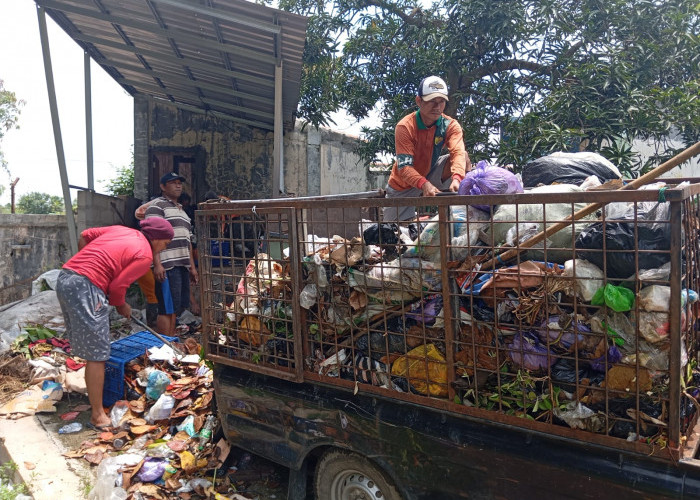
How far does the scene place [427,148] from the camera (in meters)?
3.90

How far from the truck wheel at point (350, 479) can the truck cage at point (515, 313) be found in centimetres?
38

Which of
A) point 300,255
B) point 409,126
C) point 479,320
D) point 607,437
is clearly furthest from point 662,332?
point 409,126

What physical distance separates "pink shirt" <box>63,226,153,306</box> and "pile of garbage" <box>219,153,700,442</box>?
1.63 m

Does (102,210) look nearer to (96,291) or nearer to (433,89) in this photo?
(96,291)

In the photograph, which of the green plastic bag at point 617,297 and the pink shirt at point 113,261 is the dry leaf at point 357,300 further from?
the pink shirt at point 113,261

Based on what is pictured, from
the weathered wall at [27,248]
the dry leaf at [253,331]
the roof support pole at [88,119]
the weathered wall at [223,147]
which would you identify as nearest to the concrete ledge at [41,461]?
the dry leaf at [253,331]

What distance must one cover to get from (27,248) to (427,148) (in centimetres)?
687

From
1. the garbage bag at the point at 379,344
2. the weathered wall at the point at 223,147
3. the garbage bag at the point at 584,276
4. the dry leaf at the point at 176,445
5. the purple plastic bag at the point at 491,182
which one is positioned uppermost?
the weathered wall at the point at 223,147

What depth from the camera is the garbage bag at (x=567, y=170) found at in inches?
116

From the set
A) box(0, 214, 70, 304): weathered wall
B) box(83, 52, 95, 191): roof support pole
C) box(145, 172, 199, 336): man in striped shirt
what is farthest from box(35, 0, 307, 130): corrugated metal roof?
box(0, 214, 70, 304): weathered wall

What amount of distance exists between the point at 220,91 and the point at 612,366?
777cm

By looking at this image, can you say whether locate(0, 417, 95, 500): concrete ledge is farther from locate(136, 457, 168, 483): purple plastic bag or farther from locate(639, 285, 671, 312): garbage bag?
locate(639, 285, 671, 312): garbage bag

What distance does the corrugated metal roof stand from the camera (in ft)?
17.4

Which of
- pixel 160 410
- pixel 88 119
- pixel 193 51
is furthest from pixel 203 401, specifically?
pixel 88 119
